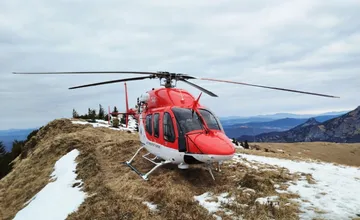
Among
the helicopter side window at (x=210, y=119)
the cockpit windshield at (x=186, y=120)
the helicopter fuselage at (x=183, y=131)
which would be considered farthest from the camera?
the helicopter side window at (x=210, y=119)

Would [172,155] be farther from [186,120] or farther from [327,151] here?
[327,151]

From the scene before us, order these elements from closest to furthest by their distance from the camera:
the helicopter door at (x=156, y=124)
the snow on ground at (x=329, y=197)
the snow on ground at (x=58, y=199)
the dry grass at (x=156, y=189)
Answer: the snow on ground at (x=329, y=197) → the dry grass at (x=156, y=189) → the snow on ground at (x=58, y=199) → the helicopter door at (x=156, y=124)

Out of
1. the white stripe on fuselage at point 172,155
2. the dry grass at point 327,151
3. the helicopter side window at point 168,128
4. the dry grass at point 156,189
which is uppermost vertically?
the helicopter side window at point 168,128

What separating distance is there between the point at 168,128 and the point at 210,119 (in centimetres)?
182

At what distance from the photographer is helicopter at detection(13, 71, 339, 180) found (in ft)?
34.8

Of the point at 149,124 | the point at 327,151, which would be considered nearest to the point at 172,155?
the point at 149,124

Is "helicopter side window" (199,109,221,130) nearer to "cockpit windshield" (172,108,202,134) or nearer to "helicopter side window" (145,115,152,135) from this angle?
"cockpit windshield" (172,108,202,134)

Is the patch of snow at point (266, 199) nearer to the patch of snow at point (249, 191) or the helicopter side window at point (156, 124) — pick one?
the patch of snow at point (249, 191)

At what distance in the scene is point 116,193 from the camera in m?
10.9

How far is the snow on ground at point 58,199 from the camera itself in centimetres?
1233

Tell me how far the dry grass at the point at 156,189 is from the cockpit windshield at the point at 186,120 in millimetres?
2182

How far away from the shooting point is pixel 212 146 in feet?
34.3

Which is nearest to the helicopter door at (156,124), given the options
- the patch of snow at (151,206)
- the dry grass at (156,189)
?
the dry grass at (156,189)

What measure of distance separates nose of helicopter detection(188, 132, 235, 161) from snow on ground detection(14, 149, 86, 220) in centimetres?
552
